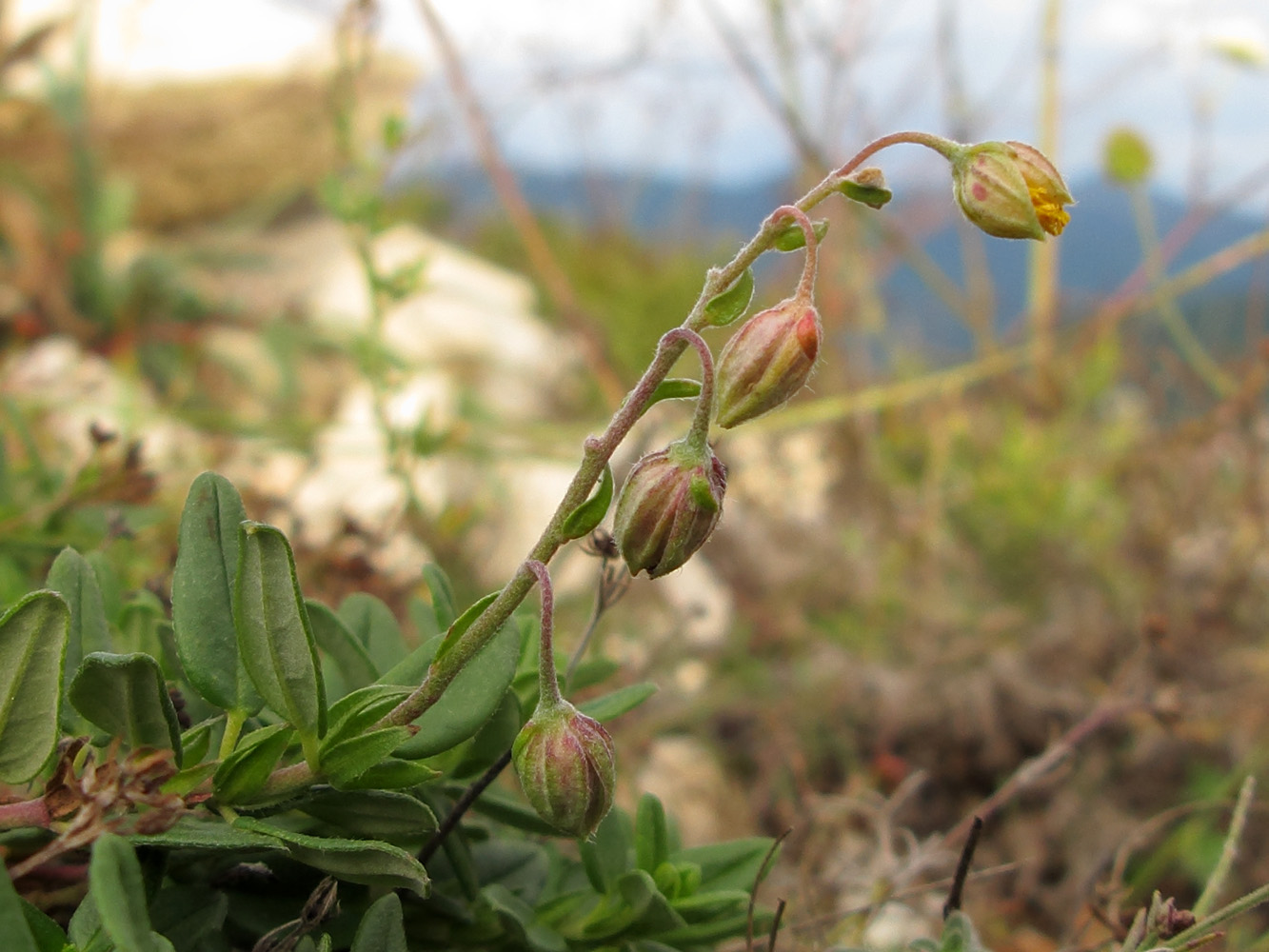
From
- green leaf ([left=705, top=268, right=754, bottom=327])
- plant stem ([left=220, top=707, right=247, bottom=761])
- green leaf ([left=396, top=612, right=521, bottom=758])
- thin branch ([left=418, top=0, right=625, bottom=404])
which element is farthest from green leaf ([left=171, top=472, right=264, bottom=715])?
thin branch ([left=418, top=0, right=625, bottom=404])

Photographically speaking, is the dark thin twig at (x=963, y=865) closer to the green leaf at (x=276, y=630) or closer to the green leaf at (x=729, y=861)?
the green leaf at (x=729, y=861)

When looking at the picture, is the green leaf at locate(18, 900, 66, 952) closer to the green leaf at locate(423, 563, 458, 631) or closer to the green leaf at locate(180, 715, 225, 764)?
the green leaf at locate(180, 715, 225, 764)

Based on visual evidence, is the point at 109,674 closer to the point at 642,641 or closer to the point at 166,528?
the point at 166,528

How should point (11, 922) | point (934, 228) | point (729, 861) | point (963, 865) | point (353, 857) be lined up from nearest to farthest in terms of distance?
point (11, 922)
point (353, 857)
point (963, 865)
point (729, 861)
point (934, 228)

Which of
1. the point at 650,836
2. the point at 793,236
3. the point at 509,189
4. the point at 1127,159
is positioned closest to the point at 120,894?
the point at 650,836

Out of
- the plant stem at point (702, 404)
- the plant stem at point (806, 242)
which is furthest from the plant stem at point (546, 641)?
the plant stem at point (806, 242)

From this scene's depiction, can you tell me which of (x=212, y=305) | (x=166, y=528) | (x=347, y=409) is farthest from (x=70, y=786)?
(x=212, y=305)

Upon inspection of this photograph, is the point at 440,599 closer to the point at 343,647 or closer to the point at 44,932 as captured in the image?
the point at 343,647
